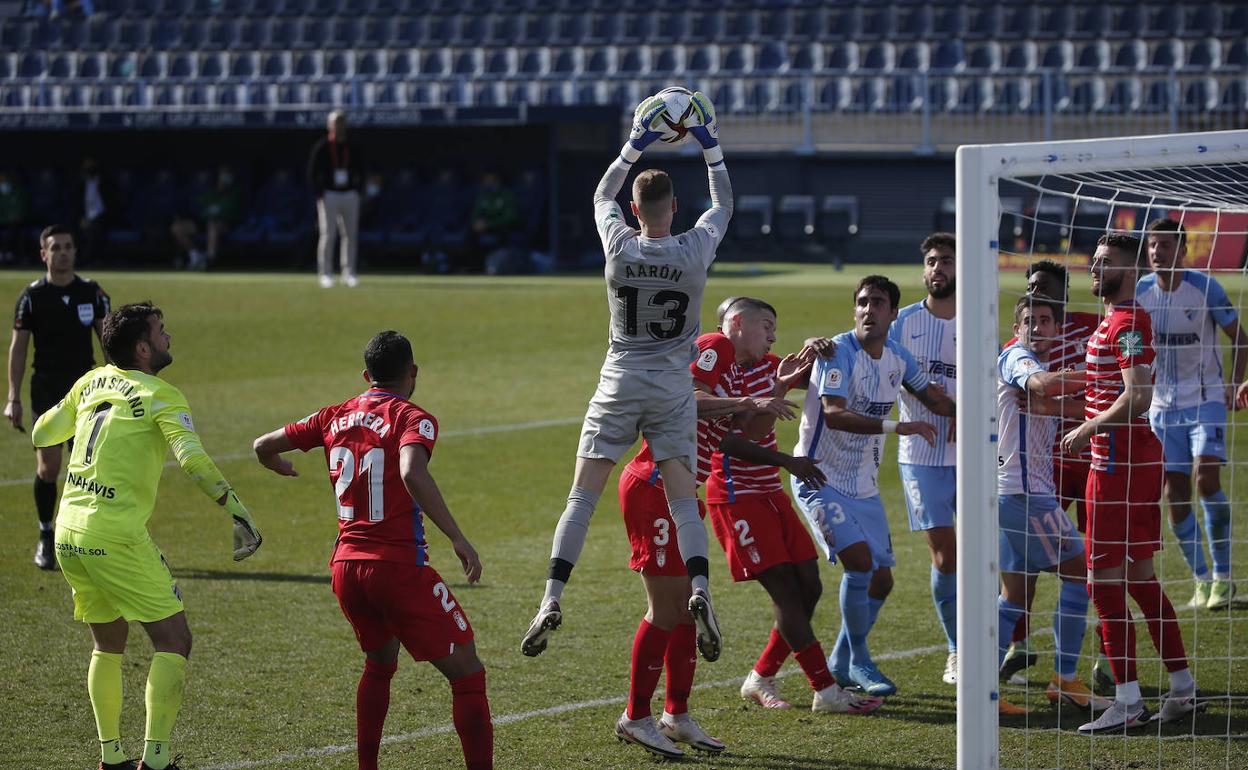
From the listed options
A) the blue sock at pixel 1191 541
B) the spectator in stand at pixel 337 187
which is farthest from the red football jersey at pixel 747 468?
the spectator in stand at pixel 337 187

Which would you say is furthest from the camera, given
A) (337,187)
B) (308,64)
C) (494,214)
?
(308,64)

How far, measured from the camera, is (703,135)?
5891mm

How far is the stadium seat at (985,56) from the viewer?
28.8 m

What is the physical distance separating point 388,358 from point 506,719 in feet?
6.26

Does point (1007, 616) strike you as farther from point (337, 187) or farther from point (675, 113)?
point (337, 187)

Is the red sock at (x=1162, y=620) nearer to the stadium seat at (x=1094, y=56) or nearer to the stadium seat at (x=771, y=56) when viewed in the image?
the stadium seat at (x=1094, y=56)

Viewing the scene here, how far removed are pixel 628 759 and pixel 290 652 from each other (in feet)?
7.48

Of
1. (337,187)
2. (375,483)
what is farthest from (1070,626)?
(337,187)

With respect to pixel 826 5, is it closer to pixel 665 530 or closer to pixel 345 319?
pixel 345 319

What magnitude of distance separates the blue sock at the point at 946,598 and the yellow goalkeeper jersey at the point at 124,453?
135 inches

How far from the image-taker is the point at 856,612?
6.91m

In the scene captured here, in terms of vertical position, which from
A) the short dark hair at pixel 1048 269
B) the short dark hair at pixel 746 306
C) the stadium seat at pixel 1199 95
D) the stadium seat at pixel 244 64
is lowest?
the short dark hair at pixel 746 306

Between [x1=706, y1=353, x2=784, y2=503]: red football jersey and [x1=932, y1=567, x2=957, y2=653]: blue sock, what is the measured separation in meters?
1.05

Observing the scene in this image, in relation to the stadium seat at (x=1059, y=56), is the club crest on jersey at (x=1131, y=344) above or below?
below
